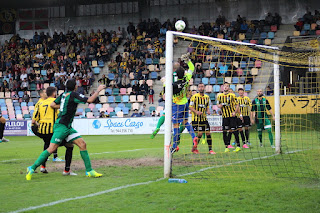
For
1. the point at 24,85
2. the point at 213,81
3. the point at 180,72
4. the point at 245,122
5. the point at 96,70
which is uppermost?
the point at 96,70

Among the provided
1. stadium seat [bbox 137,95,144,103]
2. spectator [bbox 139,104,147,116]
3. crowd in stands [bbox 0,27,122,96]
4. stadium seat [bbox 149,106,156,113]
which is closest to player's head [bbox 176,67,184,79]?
spectator [bbox 139,104,147,116]

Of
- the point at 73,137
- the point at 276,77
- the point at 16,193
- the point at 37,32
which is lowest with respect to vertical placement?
the point at 16,193

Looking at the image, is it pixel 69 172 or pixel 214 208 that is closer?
pixel 214 208

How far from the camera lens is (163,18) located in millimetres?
37906

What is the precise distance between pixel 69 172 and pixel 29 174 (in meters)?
0.92

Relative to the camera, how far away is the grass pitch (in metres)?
5.84

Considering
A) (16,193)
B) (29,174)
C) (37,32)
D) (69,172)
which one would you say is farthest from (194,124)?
(37,32)

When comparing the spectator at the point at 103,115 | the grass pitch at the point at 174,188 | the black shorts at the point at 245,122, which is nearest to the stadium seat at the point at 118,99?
the spectator at the point at 103,115

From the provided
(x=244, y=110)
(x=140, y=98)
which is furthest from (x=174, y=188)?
(x=140, y=98)

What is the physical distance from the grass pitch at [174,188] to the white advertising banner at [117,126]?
16385 mm

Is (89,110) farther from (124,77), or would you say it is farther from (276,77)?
(276,77)

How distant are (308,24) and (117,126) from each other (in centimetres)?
1515

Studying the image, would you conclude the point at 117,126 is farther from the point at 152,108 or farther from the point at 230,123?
the point at 230,123

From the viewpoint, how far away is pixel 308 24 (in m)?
31.4
